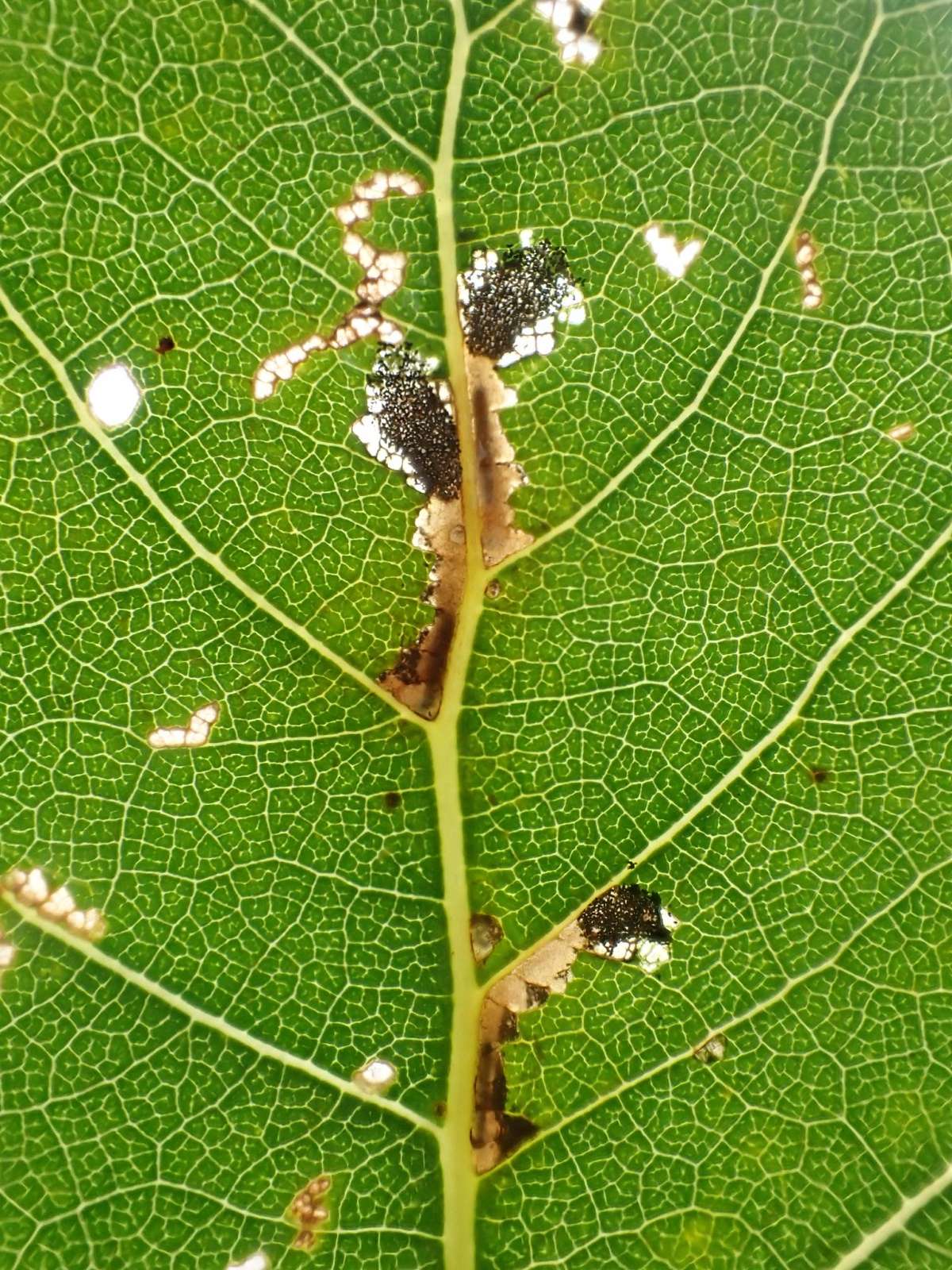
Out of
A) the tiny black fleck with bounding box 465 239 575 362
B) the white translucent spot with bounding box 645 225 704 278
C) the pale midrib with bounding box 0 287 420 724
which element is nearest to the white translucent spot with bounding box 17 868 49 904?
the pale midrib with bounding box 0 287 420 724

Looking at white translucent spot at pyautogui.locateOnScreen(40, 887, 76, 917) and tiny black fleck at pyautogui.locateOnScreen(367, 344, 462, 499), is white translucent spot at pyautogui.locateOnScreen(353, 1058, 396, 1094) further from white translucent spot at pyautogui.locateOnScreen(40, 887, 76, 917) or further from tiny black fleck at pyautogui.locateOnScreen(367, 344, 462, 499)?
tiny black fleck at pyautogui.locateOnScreen(367, 344, 462, 499)

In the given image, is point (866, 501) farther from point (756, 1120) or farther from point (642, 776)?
point (756, 1120)

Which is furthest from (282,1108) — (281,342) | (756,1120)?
(281,342)

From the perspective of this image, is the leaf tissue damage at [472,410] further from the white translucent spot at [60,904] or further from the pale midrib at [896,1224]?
the pale midrib at [896,1224]

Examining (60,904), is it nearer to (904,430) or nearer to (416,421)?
(416,421)

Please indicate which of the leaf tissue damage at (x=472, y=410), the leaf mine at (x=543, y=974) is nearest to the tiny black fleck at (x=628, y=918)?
the leaf mine at (x=543, y=974)

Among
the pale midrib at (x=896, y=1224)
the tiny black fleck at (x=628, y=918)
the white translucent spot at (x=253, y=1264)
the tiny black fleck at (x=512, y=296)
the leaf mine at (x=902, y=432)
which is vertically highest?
the tiny black fleck at (x=512, y=296)
